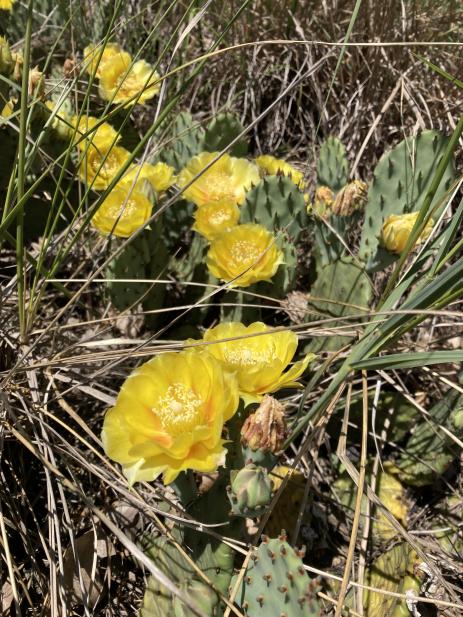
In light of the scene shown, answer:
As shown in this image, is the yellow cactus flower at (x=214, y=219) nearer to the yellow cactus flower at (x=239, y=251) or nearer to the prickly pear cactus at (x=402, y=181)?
the yellow cactus flower at (x=239, y=251)

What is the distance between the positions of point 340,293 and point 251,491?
25.9 inches

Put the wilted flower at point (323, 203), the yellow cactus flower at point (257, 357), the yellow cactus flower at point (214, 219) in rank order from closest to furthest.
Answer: the yellow cactus flower at point (257, 357)
the yellow cactus flower at point (214, 219)
the wilted flower at point (323, 203)

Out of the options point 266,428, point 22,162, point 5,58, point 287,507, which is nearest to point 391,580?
point 287,507

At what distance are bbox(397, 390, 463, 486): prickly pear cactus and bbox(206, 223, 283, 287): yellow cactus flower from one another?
453 mm

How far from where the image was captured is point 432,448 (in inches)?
50.0

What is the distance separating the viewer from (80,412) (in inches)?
50.4

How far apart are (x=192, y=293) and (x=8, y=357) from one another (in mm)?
494

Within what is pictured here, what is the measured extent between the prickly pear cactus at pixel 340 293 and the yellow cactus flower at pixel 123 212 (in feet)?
1.39

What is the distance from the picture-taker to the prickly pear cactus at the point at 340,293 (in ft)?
4.26

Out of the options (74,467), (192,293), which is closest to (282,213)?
(192,293)

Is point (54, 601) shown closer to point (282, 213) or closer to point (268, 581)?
point (268, 581)

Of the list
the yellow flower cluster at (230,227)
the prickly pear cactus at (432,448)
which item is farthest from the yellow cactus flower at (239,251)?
the prickly pear cactus at (432,448)

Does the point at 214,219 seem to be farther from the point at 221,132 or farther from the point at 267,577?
the point at 267,577

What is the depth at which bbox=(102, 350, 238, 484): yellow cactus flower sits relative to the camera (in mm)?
768
